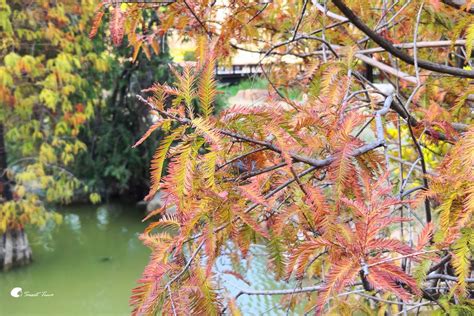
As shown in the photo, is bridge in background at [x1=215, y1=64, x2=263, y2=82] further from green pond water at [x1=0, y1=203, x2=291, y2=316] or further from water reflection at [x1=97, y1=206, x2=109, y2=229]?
water reflection at [x1=97, y1=206, x2=109, y2=229]

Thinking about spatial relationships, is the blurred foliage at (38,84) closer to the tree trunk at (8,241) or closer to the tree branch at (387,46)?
the tree trunk at (8,241)

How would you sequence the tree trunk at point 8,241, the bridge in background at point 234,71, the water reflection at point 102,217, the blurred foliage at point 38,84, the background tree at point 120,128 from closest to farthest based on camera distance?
the bridge in background at point 234,71
the blurred foliage at point 38,84
the tree trunk at point 8,241
the background tree at point 120,128
the water reflection at point 102,217

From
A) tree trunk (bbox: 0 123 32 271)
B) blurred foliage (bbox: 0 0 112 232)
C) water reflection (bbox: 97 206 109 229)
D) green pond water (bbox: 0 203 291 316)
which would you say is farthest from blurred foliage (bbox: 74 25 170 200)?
tree trunk (bbox: 0 123 32 271)

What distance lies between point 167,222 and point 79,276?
13.3ft

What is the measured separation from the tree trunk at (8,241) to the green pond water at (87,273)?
90 millimetres

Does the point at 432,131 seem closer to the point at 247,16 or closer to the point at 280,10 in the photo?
the point at 247,16

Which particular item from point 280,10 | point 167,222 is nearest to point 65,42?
point 280,10

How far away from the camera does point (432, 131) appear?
1.31 m

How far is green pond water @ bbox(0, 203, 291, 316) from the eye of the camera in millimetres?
4070

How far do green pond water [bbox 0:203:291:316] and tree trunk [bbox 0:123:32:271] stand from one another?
0.09 meters

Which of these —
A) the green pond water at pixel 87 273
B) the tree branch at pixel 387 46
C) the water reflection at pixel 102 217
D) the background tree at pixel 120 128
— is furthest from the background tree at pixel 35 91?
the tree branch at pixel 387 46

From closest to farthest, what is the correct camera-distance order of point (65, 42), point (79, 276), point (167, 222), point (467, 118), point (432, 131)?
point (167, 222) → point (432, 131) → point (467, 118) → point (65, 42) → point (79, 276)

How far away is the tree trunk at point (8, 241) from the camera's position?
175 inches

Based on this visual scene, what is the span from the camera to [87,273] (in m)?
4.72
